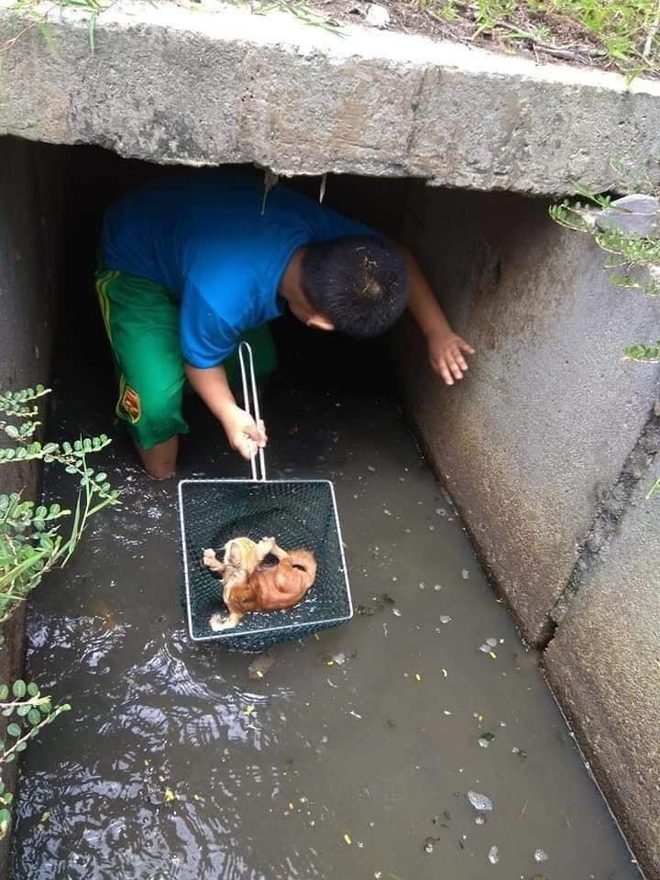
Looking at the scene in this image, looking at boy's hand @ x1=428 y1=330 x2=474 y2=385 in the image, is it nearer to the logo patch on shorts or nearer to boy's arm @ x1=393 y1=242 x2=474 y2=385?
boy's arm @ x1=393 y1=242 x2=474 y2=385

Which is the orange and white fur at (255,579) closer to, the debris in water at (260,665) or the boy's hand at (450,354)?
the debris in water at (260,665)

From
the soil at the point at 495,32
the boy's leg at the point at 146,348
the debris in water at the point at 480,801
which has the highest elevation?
the soil at the point at 495,32

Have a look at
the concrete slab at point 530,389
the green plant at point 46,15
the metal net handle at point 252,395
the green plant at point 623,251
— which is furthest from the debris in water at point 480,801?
the green plant at point 46,15

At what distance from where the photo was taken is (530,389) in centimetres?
253

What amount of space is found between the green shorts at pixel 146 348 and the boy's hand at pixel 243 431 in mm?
431

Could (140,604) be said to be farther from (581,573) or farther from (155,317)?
(581,573)

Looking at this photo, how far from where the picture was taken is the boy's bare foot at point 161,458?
291 cm

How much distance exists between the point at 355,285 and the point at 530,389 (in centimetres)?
79

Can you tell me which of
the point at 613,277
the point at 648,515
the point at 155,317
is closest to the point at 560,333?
the point at 613,277

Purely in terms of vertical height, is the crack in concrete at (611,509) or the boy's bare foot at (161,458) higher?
the crack in concrete at (611,509)

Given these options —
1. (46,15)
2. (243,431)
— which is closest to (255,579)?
(243,431)

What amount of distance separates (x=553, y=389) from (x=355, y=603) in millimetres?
1043

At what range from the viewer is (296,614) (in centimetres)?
244

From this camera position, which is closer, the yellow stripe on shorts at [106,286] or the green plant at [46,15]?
the green plant at [46,15]
